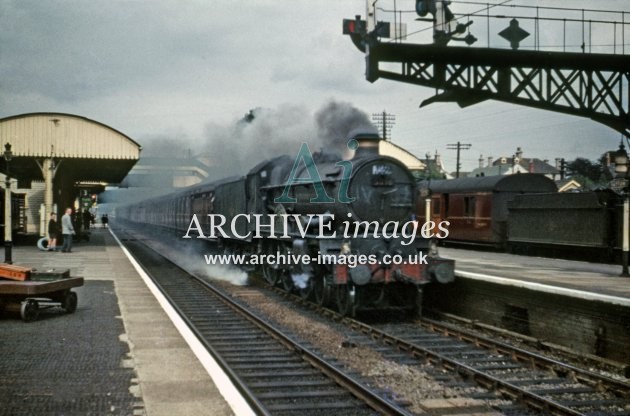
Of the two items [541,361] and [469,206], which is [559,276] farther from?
[469,206]

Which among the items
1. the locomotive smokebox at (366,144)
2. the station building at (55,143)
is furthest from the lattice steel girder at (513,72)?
the station building at (55,143)

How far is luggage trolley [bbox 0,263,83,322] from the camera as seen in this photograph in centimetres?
984

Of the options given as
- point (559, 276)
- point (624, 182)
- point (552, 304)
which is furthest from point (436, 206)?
point (552, 304)

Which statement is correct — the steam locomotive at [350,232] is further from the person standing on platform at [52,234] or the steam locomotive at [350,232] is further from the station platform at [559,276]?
the person standing on platform at [52,234]

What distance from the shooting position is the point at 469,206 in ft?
78.0

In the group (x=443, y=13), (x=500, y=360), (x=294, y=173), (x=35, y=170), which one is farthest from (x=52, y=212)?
(x=500, y=360)

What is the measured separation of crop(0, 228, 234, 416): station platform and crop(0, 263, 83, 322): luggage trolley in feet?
0.61

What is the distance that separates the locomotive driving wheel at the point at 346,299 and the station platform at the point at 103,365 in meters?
3.15

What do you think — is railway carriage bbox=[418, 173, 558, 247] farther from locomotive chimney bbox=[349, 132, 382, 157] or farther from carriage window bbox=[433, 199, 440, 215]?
locomotive chimney bbox=[349, 132, 382, 157]

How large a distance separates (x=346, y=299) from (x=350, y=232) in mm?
1243

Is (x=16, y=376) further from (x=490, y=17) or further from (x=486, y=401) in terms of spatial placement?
(x=490, y=17)

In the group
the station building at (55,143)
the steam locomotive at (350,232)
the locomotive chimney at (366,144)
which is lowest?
the steam locomotive at (350,232)

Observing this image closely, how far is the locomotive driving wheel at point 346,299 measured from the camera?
11002 mm

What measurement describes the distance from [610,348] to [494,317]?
2.67 metres
